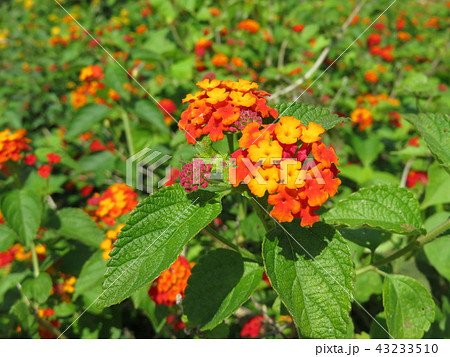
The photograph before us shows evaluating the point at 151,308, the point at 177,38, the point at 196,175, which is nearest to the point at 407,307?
the point at 196,175

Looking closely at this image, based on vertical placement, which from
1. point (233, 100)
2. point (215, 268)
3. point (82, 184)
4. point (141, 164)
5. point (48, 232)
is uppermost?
point (233, 100)

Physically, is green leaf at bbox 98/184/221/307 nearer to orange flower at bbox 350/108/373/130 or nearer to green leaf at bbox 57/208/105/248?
green leaf at bbox 57/208/105/248

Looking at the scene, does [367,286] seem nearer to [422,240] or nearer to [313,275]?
[422,240]

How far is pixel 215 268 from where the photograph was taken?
3.93ft

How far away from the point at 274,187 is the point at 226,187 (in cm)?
19

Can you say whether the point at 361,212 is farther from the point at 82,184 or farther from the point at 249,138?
the point at 82,184

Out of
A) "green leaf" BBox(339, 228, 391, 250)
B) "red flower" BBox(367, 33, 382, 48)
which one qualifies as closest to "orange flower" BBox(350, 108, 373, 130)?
"green leaf" BBox(339, 228, 391, 250)

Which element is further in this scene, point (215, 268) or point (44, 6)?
point (44, 6)

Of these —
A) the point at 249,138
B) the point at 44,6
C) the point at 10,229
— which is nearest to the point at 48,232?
the point at 10,229

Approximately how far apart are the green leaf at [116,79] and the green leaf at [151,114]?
0.11 m

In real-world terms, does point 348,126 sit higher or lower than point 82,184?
higher

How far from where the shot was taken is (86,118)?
2.32 m

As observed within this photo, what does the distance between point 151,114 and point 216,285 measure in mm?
1422

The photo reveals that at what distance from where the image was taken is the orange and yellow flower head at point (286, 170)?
866 mm
